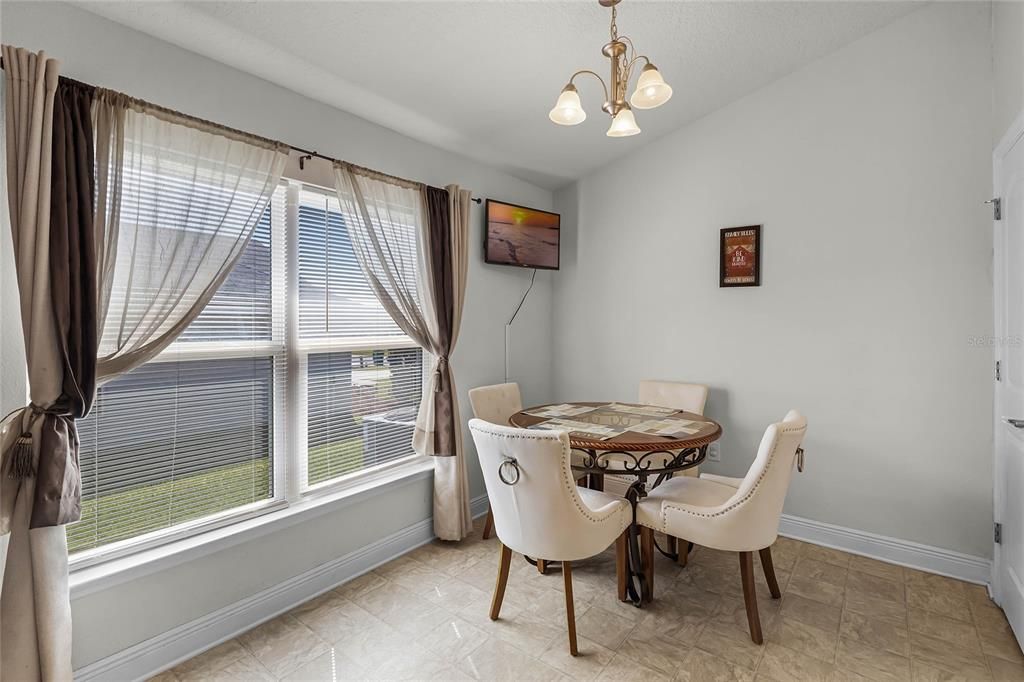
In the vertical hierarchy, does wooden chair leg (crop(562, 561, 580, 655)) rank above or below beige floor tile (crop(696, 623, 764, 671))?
above

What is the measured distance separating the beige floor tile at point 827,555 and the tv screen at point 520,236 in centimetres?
255

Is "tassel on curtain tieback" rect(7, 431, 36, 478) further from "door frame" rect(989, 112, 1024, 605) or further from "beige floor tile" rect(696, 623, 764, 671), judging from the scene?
"door frame" rect(989, 112, 1024, 605)

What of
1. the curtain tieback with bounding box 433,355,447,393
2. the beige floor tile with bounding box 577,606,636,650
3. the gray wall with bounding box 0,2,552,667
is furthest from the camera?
the curtain tieback with bounding box 433,355,447,393

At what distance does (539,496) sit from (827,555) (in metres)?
2.12

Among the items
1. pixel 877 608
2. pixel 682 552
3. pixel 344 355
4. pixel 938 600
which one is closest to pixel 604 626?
pixel 682 552

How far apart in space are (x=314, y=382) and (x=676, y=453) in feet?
6.07

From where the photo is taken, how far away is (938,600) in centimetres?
243

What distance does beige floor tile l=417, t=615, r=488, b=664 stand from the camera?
2.03 metres

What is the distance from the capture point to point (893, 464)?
2857mm

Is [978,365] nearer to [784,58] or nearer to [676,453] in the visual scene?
[676,453]

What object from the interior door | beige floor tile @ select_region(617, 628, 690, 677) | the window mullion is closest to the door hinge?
the interior door

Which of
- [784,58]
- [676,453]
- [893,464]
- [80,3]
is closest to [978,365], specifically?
[893,464]

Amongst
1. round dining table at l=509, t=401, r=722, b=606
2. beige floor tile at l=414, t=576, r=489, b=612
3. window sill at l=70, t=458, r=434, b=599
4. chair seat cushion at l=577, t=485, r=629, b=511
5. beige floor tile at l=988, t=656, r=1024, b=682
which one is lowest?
beige floor tile at l=988, t=656, r=1024, b=682

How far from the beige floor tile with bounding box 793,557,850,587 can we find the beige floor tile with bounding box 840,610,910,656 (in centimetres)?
33
